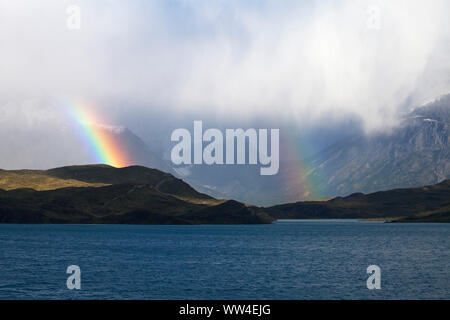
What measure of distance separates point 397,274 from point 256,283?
35.5m

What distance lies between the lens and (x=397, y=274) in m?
118

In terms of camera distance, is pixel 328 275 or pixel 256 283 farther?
pixel 328 275

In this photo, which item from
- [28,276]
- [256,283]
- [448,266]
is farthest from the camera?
[448,266]

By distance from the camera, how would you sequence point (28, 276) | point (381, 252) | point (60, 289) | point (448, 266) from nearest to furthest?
point (60, 289) → point (28, 276) → point (448, 266) → point (381, 252)

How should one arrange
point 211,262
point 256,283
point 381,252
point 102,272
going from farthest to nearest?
point 381,252 < point 211,262 < point 102,272 < point 256,283

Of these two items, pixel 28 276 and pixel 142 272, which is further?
pixel 142 272
